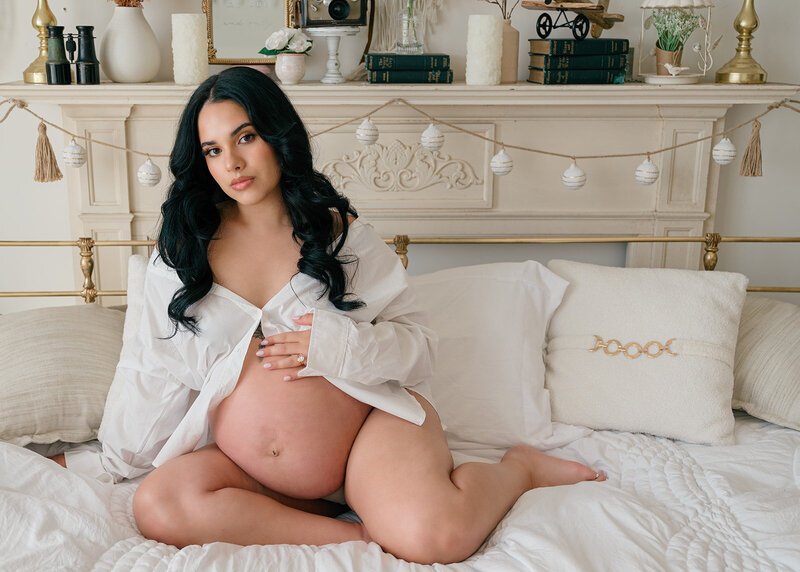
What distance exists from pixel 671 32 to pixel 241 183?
1507 millimetres

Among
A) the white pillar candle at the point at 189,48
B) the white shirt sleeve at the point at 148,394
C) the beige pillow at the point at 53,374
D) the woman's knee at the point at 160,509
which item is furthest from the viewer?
the white pillar candle at the point at 189,48

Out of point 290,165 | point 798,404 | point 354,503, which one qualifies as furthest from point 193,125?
point 798,404

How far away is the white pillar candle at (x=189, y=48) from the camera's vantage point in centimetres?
235

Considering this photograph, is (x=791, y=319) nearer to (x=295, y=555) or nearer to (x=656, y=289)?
(x=656, y=289)

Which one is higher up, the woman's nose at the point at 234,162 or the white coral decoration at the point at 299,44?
the white coral decoration at the point at 299,44

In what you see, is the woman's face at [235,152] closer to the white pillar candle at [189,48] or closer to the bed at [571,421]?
the bed at [571,421]

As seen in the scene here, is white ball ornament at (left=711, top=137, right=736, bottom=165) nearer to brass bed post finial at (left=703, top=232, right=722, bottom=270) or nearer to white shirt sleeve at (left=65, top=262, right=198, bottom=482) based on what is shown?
brass bed post finial at (left=703, top=232, right=722, bottom=270)

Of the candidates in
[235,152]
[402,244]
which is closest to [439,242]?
[402,244]

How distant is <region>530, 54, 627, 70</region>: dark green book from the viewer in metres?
2.46

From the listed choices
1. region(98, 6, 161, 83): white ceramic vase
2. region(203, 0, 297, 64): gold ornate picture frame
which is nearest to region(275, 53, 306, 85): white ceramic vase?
region(203, 0, 297, 64): gold ornate picture frame

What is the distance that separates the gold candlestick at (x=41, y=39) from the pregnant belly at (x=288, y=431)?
1.30 meters

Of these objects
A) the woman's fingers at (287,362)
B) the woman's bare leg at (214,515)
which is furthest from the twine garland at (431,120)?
the woman's bare leg at (214,515)

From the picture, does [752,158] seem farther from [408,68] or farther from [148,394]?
[148,394]

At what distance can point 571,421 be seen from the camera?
82.4 inches
